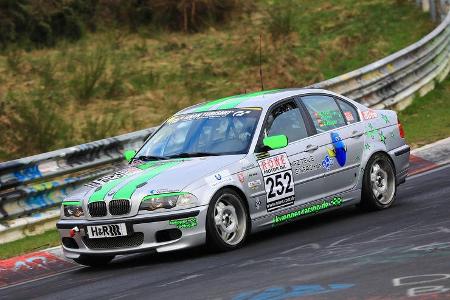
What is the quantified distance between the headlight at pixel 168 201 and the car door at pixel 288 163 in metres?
1.07

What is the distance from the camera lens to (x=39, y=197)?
1334 cm

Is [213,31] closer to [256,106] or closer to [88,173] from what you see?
[88,173]

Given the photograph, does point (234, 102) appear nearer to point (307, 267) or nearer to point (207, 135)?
point (207, 135)

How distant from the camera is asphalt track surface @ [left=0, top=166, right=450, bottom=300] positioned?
7473mm

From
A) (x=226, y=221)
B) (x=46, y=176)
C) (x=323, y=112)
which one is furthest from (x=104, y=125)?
(x=226, y=221)

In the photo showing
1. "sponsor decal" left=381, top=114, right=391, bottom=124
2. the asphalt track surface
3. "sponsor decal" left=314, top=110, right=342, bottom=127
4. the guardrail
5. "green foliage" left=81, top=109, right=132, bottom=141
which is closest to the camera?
the asphalt track surface

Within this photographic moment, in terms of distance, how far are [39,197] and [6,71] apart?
8.27 meters

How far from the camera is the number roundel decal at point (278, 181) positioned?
10484 millimetres

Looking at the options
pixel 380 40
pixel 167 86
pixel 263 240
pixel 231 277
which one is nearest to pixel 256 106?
pixel 263 240

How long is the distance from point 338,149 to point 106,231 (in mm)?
2986

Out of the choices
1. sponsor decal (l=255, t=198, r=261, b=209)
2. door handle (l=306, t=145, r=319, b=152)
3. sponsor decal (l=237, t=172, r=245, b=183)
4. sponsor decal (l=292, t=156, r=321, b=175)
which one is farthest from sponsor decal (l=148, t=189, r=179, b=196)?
door handle (l=306, t=145, r=319, b=152)

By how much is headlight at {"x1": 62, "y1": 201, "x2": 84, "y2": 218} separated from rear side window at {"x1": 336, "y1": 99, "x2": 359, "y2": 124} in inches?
136

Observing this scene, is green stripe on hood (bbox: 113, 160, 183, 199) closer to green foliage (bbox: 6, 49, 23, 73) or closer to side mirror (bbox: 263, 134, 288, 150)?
side mirror (bbox: 263, 134, 288, 150)

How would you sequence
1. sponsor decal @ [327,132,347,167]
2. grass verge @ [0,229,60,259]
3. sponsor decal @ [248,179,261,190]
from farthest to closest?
grass verge @ [0,229,60,259] → sponsor decal @ [327,132,347,167] → sponsor decal @ [248,179,261,190]
